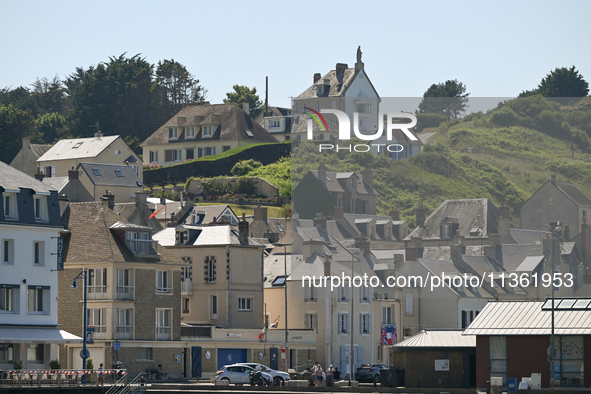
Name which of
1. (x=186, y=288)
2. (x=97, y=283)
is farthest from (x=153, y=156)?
(x=97, y=283)

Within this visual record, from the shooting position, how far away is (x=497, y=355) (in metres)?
48.9

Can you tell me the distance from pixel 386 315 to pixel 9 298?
3045 cm

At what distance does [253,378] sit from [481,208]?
90.9ft

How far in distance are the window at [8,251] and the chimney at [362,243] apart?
29332 mm

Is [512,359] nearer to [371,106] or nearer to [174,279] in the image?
[174,279]


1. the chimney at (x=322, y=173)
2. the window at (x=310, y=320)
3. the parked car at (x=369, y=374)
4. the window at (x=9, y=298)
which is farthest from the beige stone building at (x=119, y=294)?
the chimney at (x=322, y=173)

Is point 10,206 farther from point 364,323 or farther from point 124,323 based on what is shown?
point 364,323

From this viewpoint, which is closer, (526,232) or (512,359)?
(512,359)

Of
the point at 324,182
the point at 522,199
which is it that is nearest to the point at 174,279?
the point at 324,182

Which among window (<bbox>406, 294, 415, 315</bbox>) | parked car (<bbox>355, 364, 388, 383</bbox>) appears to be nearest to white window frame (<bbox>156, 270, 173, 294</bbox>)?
parked car (<bbox>355, 364, 388, 383</bbox>)

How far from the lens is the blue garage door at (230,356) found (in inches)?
2480

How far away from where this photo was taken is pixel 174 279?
62.5 m

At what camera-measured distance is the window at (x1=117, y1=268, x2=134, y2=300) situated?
192 feet

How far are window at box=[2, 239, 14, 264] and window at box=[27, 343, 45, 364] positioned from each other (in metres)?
4.38
